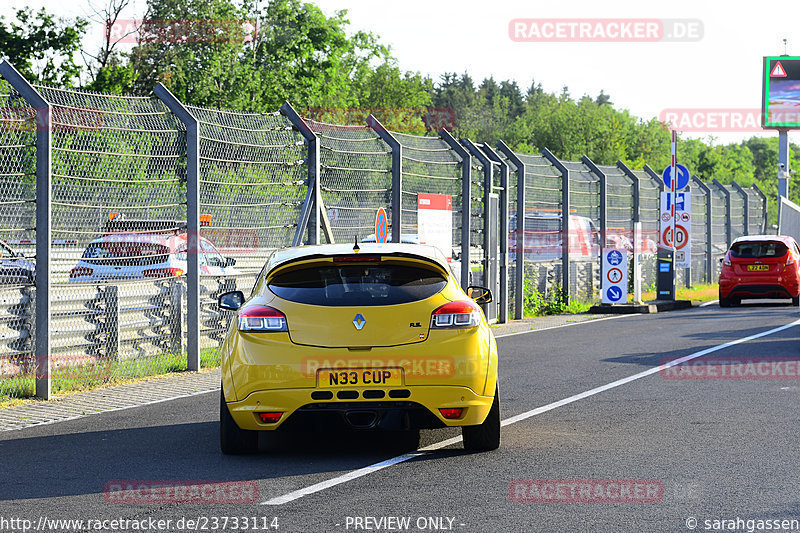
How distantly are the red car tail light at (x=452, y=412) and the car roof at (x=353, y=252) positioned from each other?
0.98 metres

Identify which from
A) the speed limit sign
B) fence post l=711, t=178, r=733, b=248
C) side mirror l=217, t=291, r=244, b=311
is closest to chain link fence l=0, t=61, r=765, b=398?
side mirror l=217, t=291, r=244, b=311

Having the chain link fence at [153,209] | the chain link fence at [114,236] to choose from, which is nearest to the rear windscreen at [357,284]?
the chain link fence at [153,209]

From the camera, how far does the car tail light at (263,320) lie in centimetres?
746

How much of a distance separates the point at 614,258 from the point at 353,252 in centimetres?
1669

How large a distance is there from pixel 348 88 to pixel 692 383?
68879 mm

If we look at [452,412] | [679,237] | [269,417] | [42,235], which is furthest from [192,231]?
[679,237]

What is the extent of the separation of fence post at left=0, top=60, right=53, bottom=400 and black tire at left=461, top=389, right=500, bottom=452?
180 inches

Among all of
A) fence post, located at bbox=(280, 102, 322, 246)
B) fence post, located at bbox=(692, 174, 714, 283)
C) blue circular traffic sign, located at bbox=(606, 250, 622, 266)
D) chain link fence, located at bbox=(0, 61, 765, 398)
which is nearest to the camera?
chain link fence, located at bbox=(0, 61, 765, 398)

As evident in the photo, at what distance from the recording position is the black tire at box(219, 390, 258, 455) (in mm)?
7676

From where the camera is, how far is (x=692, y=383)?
11.6 m

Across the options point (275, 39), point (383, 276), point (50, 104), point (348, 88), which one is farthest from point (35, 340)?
point (348, 88)

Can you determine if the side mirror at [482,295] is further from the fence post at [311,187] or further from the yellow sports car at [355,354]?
the fence post at [311,187]

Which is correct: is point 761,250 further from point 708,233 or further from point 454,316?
point 454,316

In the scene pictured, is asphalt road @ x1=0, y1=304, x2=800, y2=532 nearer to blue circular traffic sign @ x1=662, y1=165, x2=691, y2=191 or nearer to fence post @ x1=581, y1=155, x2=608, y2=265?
fence post @ x1=581, y1=155, x2=608, y2=265
